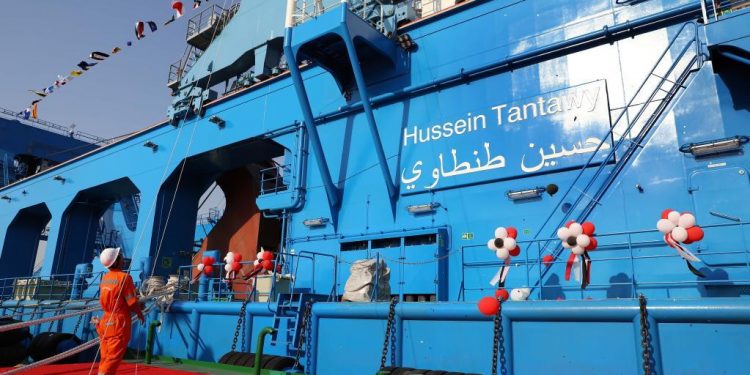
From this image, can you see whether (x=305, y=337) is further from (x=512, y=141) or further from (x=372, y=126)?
(x=512, y=141)

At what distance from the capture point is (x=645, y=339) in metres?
5.08

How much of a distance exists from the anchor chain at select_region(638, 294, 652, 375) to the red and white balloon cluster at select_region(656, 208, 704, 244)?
3.37 ft

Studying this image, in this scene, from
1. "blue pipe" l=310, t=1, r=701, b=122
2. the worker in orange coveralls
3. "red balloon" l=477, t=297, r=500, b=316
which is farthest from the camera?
"blue pipe" l=310, t=1, r=701, b=122

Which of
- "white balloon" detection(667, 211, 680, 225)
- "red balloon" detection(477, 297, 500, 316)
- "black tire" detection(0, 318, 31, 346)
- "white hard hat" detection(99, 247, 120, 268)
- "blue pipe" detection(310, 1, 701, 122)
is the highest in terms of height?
"blue pipe" detection(310, 1, 701, 122)

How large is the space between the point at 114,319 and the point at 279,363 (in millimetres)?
3153

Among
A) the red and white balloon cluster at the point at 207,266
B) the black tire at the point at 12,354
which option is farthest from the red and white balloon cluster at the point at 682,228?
the black tire at the point at 12,354

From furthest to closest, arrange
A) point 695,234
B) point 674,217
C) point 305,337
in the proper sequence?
1. point 305,337
2. point 674,217
3. point 695,234

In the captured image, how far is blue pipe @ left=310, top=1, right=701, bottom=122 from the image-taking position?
7.70m

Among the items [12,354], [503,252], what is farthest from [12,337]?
[503,252]

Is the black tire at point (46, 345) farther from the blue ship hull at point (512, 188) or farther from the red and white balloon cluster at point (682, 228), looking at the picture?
the red and white balloon cluster at point (682, 228)

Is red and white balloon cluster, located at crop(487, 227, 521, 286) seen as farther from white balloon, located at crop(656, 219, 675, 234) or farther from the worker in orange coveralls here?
the worker in orange coveralls

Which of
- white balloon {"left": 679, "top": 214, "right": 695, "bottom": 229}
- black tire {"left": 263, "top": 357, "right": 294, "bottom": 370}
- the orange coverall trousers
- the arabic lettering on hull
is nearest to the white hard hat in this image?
A: the orange coverall trousers

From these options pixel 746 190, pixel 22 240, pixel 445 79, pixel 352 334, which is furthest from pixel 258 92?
pixel 22 240

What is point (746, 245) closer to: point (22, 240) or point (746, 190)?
point (746, 190)
